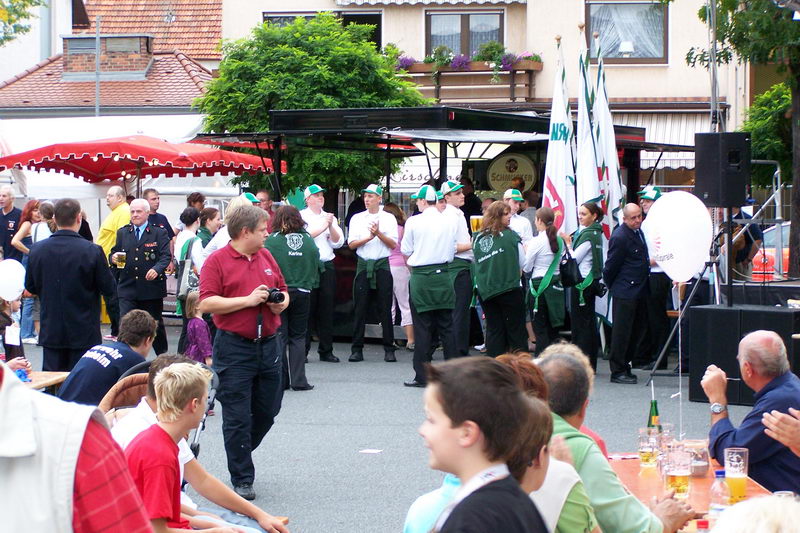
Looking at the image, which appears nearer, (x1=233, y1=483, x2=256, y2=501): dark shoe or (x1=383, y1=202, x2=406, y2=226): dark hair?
(x1=233, y1=483, x2=256, y2=501): dark shoe

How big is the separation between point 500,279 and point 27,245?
23.6 feet

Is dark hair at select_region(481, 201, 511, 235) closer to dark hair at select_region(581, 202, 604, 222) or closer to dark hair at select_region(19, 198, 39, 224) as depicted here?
dark hair at select_region(581, 202, 604, 222)

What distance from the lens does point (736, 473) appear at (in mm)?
4848

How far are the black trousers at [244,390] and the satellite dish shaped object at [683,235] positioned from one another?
13.8 ft

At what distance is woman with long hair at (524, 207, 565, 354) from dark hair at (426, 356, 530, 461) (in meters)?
9.52

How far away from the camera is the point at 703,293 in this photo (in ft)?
40.9

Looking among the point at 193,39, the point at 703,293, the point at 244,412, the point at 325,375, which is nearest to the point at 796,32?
the point at 703,293

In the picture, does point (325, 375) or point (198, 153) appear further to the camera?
point (198, 153)

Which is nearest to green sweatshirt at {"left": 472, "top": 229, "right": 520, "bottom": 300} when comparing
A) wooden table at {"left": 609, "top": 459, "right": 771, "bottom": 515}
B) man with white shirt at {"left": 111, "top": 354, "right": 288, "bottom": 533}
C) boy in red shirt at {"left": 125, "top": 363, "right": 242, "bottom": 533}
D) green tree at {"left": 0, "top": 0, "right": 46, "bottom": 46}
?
wooden table at {"left": 609, "top": 459, "right": 771, "bottom": 515}

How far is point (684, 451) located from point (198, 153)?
13007mm

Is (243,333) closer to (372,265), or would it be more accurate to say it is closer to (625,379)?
(625,379)

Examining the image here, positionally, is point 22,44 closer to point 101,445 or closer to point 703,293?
point 703,293

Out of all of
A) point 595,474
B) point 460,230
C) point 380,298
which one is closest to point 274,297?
point 595,474

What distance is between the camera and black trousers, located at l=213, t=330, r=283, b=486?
23.3 feet
